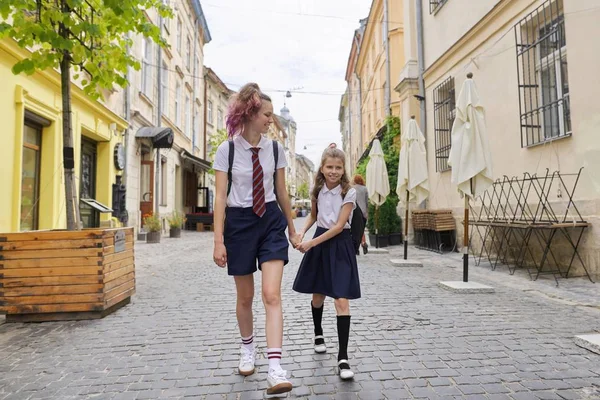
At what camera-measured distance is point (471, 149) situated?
19.6 feet

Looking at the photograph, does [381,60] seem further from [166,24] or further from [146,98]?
[146,98]

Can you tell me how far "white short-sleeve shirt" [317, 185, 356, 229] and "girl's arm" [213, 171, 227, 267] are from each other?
2.51ft

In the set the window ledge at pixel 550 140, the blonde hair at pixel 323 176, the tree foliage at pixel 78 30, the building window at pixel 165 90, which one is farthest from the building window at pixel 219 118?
the blonde hair at pixel 323 176

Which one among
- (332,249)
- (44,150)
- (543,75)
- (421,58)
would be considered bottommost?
(332,249)

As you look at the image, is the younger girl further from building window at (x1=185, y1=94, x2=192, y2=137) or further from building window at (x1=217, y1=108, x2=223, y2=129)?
building window at (x1=217, y1=108, x2=223, y2=129)

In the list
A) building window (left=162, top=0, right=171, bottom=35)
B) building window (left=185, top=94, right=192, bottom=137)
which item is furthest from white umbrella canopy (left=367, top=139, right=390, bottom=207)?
building window (left=185, top=94, right=192, bottom=137)

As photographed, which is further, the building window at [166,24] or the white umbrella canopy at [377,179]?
the building window at [166,24]

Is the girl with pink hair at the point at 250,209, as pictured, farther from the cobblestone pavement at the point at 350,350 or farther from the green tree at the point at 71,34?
the green tree at the point at 71,34

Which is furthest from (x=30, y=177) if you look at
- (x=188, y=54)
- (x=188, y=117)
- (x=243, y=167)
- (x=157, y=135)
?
(x=188, y=54)

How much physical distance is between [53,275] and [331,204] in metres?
2.85

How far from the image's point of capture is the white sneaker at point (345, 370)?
256cm

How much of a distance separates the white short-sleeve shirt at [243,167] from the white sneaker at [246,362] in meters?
0.99

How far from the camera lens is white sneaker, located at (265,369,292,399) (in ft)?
7.37

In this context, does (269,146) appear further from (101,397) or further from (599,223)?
(599,223)
